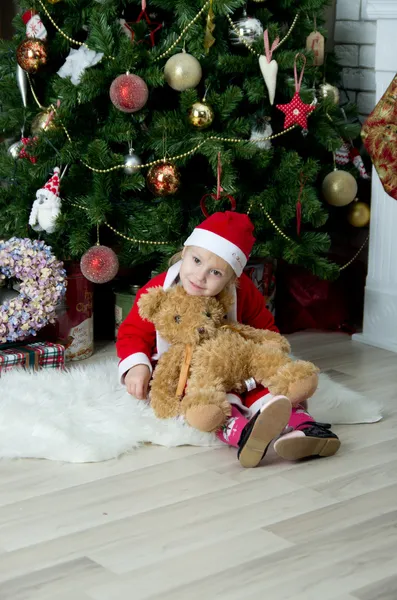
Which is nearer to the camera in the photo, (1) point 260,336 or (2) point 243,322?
(1) point 260,336

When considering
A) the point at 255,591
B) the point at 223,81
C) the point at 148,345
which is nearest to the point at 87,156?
the point at 223,81

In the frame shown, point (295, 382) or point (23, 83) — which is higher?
point (23, 83)

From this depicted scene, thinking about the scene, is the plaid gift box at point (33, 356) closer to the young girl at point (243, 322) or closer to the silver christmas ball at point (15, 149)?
the young girl at point (243, 322)

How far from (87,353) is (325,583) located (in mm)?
1641

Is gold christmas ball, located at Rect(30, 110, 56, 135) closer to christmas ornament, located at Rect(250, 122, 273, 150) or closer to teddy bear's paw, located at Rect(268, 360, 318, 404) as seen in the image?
christmas ornament, located at Rect(250, 122, 273, 150)

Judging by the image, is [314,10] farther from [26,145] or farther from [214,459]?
[214,459]

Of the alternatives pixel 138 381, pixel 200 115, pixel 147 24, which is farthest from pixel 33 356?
pixel 147 24

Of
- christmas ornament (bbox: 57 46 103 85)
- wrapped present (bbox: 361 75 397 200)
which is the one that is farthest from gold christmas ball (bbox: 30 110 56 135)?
wrapped present (bbox: 361 75 397 200)

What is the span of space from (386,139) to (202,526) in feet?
3.92

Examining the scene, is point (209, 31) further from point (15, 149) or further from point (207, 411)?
point (207, 411)

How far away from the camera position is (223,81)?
9.92ft

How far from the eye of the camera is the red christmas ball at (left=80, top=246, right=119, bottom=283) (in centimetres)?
294

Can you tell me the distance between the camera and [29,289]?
2906 millimetres

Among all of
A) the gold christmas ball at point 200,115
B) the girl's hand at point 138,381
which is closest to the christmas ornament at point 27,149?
the gold christmas ball at point 200,115
